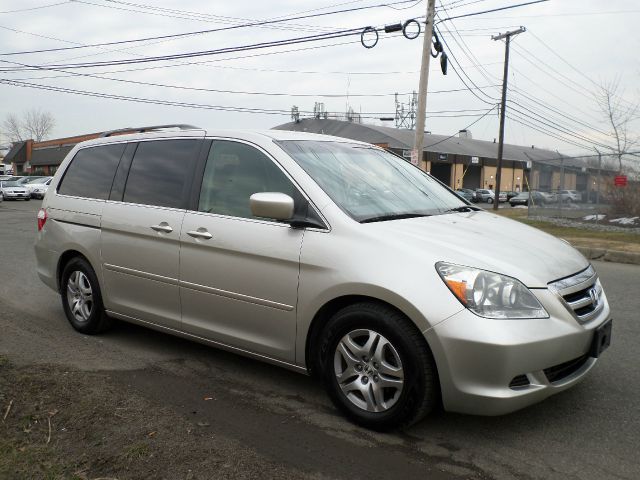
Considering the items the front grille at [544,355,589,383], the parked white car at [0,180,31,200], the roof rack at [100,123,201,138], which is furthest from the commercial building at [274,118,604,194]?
the front grille at [544,355,589,383]

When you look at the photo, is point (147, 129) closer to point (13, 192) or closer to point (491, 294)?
point (491, 294)

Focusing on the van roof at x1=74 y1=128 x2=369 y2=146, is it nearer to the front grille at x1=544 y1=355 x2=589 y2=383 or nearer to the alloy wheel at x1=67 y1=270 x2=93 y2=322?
the alloy wheel at x1=67 y1=270 x2=93 y2=322

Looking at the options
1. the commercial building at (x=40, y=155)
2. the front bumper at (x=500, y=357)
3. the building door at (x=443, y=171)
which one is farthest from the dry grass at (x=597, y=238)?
the commercial building at (x=40, y=155)

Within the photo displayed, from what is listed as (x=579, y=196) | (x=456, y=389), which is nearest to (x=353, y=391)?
(x=456, y=389)

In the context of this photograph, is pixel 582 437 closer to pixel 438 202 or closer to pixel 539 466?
pixel 539 466

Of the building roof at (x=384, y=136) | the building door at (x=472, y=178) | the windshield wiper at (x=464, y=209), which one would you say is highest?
the building roof at (x=384, y=136)

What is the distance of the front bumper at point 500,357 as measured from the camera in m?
2.88

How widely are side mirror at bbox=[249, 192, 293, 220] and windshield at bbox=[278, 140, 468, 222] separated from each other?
11.5 inches

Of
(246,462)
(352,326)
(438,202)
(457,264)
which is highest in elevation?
(438,202)

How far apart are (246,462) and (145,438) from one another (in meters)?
0.61

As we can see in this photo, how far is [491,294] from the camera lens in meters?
2.99

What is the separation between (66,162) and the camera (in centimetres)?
561

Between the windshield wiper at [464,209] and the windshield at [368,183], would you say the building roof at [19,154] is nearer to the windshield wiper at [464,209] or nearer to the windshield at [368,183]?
the windshield at [368,183]

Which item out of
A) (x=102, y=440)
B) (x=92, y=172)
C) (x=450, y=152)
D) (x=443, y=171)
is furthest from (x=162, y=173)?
(x=443, y=171)
